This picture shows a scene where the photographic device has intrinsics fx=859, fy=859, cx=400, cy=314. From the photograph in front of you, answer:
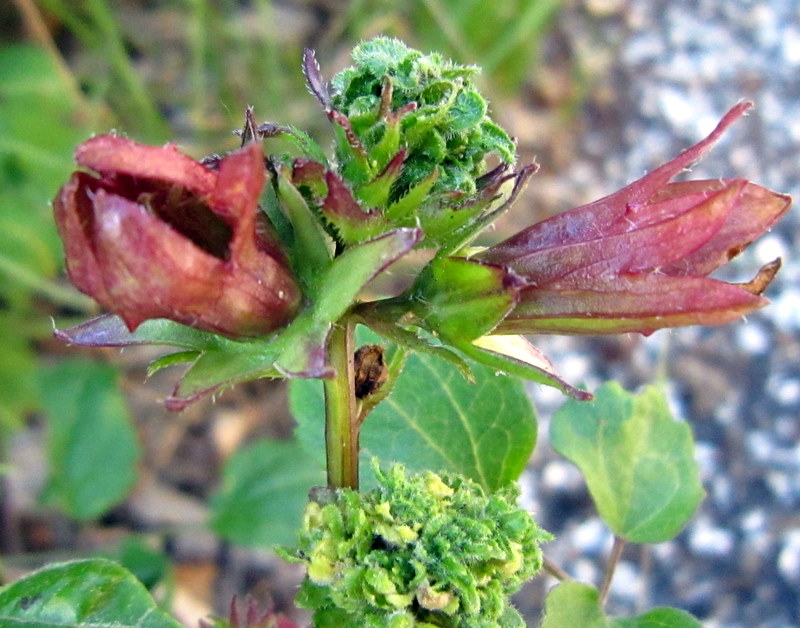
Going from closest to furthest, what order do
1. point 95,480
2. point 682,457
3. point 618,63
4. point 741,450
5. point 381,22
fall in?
point 682,457 → point 95,480 → point 741,450 → point 381,22 → point 618,63

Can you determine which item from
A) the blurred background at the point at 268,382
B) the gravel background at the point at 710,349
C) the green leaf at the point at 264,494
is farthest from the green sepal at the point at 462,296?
the gravel background at the point at 710,349

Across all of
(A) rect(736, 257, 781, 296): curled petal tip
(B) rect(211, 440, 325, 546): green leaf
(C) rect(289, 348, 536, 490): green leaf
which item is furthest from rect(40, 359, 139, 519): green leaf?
(A) rect(736, 257, 781, 296): curled petal tip

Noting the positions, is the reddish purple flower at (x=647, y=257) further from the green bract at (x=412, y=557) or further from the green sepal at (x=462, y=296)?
the green bract at (x=412, y=557)

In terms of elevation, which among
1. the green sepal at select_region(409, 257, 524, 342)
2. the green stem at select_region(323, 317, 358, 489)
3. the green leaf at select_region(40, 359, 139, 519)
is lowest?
the green stem at select_region(323, 317, 358, 489)

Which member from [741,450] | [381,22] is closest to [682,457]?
[741,450]

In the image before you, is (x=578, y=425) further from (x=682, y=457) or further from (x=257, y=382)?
(x=257, y=382)

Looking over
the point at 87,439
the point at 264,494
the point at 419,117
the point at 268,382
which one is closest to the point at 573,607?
the point at 419,117

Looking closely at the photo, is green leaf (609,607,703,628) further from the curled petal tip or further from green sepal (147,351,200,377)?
green sepal (147,351,200,377)

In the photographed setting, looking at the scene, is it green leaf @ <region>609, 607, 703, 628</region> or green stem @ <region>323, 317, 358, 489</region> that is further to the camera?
green leaf @ <region>609, 607, 703, 628</region>
